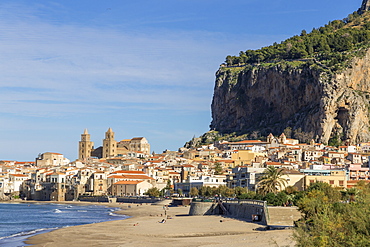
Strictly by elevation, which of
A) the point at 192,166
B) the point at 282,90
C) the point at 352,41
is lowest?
the point at 192,166

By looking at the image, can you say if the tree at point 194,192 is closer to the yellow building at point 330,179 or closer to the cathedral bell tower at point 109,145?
the yellow building at point 330,179

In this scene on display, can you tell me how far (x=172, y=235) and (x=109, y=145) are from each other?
487 ft

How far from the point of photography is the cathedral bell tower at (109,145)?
19488cm

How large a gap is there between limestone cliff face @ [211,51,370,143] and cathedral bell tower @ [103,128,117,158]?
39.8 metres

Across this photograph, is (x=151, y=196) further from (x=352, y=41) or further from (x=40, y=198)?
(x=352, y=41)

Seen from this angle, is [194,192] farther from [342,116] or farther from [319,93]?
[319,93]

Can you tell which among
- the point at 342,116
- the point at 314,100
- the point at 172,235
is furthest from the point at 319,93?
the point at 172,235

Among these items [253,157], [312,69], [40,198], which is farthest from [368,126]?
[40,198]

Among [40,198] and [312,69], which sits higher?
[312,69]

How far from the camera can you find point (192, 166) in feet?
A: 455

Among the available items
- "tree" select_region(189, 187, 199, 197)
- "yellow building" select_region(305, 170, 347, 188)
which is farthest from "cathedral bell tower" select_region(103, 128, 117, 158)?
"yellow building" select_region(305, 170, 347, 188)

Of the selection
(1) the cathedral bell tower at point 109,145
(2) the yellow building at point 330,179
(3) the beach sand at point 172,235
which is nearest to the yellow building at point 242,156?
(1) the cathedral bell tower at point 109,145

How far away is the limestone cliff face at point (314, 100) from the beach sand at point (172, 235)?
370 feet

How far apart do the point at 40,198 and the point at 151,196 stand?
1507 inches
